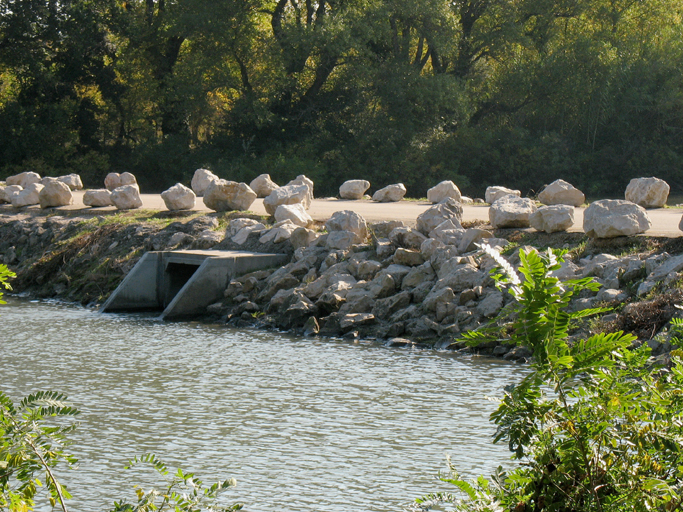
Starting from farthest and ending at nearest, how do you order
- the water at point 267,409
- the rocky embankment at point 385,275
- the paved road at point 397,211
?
1. the paved road at point 397,211
2. the rocky embankment at point 385,275
3. the water at point 267,409

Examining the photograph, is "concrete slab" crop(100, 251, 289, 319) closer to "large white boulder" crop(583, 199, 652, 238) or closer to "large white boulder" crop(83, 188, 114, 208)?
"large white boulder" crop(583, 199, 652, 238)

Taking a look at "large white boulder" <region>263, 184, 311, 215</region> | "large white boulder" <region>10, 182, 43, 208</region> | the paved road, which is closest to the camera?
the paved road

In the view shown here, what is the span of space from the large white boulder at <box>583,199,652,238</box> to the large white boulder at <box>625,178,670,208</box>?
6316 millimetres

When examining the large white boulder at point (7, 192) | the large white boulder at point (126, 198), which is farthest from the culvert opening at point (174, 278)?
the large white boulder at point (7, 192)

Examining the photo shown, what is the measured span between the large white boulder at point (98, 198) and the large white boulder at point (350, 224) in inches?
301

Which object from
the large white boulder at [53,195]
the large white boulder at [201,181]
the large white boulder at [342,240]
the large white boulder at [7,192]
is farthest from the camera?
the large white boulder at [201,181]

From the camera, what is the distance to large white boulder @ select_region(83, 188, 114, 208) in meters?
19.5

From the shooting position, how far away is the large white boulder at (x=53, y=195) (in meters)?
20.0

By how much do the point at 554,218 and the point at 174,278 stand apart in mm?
6368

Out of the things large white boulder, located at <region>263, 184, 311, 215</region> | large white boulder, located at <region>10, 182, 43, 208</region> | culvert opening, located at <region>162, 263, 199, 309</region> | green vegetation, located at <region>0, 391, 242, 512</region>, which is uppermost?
green vegetation, located at <region>0, 391, 242, 512</region>

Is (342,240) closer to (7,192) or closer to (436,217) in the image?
(436,217)

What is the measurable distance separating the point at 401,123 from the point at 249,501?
94.2ft

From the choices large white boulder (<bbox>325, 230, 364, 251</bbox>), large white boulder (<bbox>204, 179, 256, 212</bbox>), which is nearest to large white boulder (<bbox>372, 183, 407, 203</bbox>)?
large white boulder (<bbox>204, 179, 256, 212</bbox>)

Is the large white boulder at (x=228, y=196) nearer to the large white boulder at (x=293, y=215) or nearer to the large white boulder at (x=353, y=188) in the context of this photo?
the large white boulder at (x=293, y=215)
